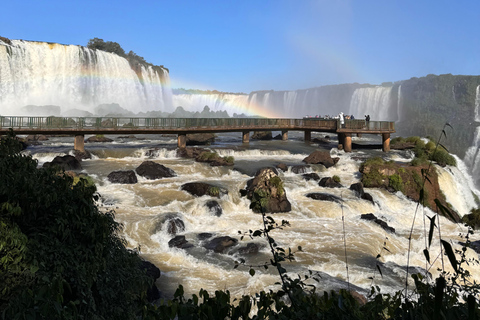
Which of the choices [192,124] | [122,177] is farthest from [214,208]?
[192,124]

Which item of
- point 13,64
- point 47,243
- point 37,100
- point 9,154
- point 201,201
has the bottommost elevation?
point 201,201

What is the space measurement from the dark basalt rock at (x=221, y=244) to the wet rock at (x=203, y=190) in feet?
14.7

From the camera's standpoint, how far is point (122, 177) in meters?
20.0

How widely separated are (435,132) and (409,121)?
236 inches

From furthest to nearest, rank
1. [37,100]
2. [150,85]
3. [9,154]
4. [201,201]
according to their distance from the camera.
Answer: [150,85] → [37,100] → [201,201] → [9,154]

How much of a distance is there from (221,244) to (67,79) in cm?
5218

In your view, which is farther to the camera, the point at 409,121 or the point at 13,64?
the point at 409,121

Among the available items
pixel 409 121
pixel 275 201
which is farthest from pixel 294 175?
pixel 409 121

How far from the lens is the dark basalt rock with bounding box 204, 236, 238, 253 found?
13.0 meters

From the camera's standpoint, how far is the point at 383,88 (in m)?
61.9

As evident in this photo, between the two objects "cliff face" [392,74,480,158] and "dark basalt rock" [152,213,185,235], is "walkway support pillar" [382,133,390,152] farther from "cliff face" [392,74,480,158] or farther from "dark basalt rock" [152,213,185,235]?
"dark basalt rock" [152,213,185,235]

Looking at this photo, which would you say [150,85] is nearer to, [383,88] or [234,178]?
[383,88]

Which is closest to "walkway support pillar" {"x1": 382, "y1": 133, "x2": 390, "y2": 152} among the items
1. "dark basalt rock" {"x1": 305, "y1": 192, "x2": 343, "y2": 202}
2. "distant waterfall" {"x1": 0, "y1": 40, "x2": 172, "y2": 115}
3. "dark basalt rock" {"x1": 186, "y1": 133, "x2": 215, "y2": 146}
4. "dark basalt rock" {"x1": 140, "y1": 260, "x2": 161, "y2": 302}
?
"dark basalt rock" {"x1": 305, "y1": 192, "x2": 343, "y2": 202}

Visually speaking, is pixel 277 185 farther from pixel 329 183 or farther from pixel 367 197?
pixel 367 197
